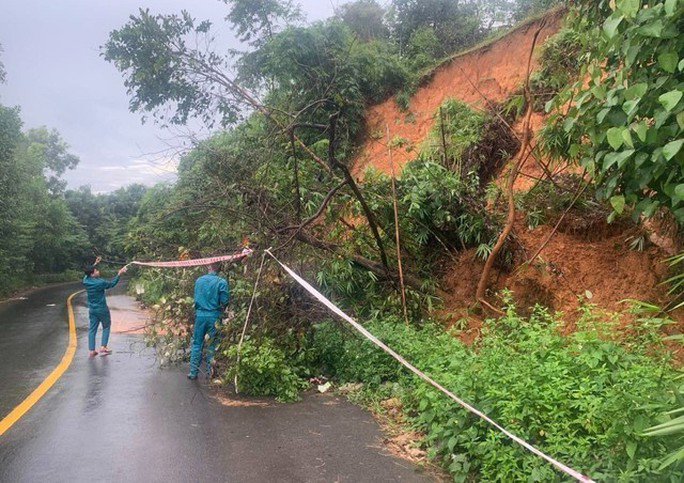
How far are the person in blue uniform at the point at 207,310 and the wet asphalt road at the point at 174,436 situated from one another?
370 mm

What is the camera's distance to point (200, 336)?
7000 mm

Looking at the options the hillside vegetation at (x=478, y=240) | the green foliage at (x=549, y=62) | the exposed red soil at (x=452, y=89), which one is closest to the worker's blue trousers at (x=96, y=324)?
the hillside vegetation at (x=478, y=240)

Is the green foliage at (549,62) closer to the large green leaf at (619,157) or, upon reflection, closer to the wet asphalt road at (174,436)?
the large green leaf at (619,157)

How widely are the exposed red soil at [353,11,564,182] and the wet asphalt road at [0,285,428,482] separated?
9030 mm

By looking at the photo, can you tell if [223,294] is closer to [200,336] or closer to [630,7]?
[200,336]

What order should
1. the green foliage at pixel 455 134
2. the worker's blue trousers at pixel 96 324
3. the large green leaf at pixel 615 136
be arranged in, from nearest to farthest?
the large green leaf at pixel 615 136 → the worker's blue trousers at pixel 96 324 → the green foliage at pixel 455 134

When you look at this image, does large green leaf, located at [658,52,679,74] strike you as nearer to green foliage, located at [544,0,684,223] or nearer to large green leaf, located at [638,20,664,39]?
green foliage, located at [544,0,684,223]

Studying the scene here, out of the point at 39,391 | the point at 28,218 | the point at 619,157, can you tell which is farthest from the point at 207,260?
the point at 28,218

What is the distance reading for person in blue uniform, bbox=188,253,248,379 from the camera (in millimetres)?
6938

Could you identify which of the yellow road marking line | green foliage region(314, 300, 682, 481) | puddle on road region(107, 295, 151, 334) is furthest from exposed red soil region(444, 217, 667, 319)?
puddle on road region(107, 295, 151, 334)

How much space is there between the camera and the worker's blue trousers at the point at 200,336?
6941mm

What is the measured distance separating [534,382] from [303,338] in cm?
347

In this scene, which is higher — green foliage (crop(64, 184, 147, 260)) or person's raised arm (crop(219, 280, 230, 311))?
green foliage (crop(64, 184, 147, 260))

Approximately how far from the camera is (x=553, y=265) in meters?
7.70
